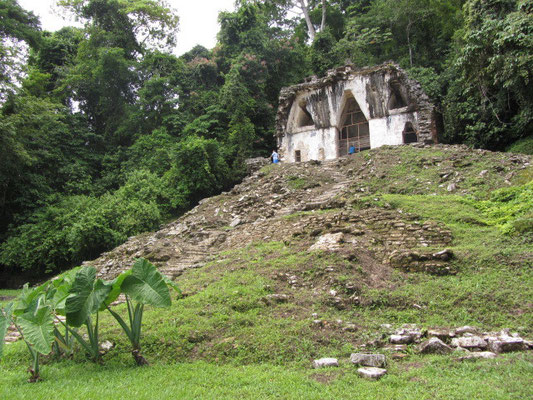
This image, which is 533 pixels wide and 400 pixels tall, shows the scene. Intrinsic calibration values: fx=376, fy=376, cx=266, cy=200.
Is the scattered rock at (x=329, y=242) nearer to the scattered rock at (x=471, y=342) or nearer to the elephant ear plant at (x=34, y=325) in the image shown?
the scattered rock at (x=471, y=342)

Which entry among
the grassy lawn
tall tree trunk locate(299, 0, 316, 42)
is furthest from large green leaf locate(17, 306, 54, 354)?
tall tree trunk locate(299, 0, 316, 42)

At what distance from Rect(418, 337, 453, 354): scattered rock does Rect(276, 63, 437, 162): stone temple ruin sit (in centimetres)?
1981

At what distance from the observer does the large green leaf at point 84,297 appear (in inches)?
212

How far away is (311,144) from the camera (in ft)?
Result: 90.6

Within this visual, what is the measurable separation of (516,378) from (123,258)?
43.6ft

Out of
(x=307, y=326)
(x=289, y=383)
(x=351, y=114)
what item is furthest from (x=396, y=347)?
(x=351, y=114)

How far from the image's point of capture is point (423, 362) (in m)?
4.98

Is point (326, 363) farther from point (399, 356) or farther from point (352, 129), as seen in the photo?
point (352, 129)

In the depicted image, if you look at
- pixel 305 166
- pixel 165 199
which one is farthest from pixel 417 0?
pixel 165 199

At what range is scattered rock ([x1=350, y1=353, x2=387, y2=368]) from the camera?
4.96m

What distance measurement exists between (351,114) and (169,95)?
48.2 feet

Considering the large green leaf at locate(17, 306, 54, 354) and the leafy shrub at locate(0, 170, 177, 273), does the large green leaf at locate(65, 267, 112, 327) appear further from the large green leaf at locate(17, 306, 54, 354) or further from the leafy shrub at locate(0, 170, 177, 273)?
the leafy shrub at locate(0, 170, 177, 273)

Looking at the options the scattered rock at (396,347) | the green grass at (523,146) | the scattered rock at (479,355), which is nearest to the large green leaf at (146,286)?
the scattered rock at (396,347)

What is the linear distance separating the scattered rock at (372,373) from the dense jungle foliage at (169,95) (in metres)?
15.4
